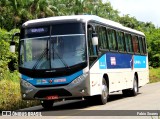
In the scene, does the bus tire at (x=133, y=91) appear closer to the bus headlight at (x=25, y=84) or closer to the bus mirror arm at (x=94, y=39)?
the bus mirror arm at (x=94, y=39)

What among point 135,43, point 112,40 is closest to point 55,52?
point 112,40

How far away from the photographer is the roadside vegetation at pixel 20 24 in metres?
22.5

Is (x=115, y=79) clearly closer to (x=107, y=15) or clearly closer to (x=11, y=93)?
(x=11, y=93)

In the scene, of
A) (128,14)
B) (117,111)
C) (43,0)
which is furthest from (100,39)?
(128,14)

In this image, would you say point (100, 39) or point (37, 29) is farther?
point (100, 39)

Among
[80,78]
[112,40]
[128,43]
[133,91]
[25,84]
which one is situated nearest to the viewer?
[80,78]

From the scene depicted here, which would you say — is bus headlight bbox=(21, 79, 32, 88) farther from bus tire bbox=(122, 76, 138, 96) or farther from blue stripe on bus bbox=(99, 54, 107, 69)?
bus tire bbox=(122, 76, 138, 96)

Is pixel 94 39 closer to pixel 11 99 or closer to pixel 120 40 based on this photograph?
pixel 120 40

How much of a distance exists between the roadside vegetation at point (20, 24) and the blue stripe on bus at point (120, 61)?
12.3ft

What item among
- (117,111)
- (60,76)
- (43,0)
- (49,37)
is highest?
(43,0)

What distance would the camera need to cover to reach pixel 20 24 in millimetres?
54062

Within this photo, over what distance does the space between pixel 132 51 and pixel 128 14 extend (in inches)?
3009

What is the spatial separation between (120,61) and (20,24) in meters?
34.4

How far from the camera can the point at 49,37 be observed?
16.6m
